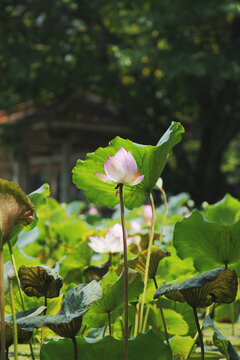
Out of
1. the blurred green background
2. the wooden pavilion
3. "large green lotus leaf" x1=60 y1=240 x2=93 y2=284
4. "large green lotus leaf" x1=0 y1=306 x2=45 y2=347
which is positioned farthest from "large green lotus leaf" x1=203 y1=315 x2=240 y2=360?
the wooden pavilion

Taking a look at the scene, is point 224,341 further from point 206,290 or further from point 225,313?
point 225,313

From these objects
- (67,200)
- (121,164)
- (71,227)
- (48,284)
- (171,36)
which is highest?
(171,36)

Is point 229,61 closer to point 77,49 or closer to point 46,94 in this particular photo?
point 77,49

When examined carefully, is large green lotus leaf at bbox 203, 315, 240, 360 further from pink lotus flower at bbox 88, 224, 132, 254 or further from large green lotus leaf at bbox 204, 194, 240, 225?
large green lotus leaf at bbox 204, 194, 240, 225

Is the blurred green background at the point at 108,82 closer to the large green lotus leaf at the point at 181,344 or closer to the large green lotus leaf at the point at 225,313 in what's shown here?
the large green lotus leaf at the point at 225,313

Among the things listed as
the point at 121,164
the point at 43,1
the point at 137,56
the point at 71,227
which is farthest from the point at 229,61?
the point at 121,164

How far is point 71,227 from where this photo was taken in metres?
1.64

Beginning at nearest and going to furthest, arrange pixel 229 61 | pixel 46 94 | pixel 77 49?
pixel 229 61
pixel 77 49
pixel 46 94

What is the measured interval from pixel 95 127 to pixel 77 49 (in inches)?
73.0

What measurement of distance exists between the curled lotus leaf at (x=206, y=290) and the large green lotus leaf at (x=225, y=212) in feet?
1.68

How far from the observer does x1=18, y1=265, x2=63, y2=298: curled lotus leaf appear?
27.7 inches

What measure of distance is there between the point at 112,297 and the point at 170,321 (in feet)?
0.88

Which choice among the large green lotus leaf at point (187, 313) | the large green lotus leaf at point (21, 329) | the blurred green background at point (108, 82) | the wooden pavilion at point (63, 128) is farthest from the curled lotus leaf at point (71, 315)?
the wooden pavilion at point (63, 128)

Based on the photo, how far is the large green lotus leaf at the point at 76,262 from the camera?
1091mm
